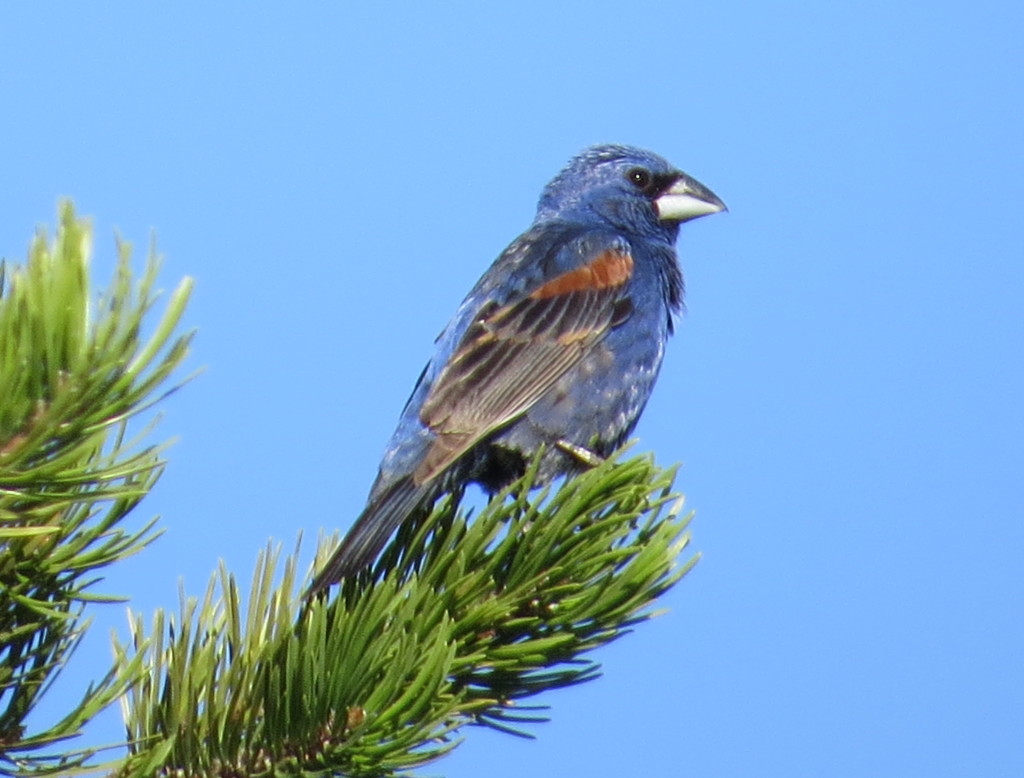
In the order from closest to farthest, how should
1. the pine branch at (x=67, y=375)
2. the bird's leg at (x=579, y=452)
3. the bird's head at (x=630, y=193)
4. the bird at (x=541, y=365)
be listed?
the pine branch at (x=67, y=375), the bird at (x=541, y=365), the bird's leg at (x=579, y=452), the bird's head at (x=630, y=193)

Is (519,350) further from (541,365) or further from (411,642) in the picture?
(411,642)

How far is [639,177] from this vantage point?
5.75 m

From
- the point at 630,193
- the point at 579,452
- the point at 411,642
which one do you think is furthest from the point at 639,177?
the point at 411,642

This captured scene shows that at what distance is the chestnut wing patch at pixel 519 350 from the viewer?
4.00m

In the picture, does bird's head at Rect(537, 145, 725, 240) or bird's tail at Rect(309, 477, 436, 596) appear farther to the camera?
bird's head at Rect(537, 145, 725, 240)

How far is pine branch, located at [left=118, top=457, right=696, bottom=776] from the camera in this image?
1.96m

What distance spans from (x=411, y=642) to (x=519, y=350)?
2543 mm

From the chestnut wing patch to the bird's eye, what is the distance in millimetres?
762

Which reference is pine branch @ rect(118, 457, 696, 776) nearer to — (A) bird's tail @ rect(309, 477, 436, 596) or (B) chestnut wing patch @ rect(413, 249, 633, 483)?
(A) bird's tail @ rect(309, 477, 436, 596)

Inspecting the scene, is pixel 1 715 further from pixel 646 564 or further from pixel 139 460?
pixel 646 564

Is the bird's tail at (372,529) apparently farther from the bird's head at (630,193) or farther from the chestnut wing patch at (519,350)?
the bird's head at (630,193)

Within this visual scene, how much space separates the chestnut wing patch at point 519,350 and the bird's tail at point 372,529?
17 centimetres

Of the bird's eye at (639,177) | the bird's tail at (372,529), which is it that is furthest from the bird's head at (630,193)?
the bird's tail at (372,529)

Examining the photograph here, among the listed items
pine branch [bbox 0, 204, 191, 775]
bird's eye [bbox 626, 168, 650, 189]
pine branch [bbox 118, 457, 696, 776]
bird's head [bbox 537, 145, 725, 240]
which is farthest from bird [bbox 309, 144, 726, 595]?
pine branch [bbox 0, 204, 191, 775]
